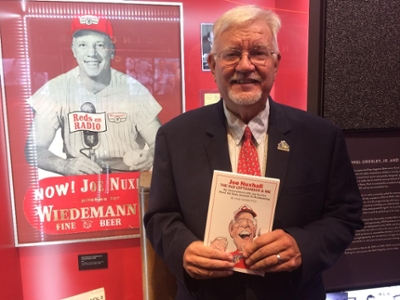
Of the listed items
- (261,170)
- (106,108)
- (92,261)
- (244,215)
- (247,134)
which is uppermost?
(106,108)

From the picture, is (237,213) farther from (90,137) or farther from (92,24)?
(92,24)

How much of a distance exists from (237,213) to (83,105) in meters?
1.07

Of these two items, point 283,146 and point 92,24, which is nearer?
point 283,146

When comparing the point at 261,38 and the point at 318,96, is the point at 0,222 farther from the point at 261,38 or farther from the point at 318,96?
the point at 318,96

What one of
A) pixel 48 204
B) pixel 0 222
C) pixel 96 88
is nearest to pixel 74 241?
pixel 48 204

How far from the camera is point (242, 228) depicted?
1.10 m

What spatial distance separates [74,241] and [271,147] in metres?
1.24

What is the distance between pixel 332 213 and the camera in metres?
1.25

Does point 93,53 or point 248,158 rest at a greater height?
point 93,53

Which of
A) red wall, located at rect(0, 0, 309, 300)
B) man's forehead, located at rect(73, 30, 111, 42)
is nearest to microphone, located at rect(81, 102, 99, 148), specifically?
man's forehead, located at rect(73, 30, 111, 42)

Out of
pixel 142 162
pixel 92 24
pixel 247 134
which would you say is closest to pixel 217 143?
pixel 247 134

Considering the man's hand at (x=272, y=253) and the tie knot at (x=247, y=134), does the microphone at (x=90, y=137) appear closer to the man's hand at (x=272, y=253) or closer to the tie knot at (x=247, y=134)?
the tie knot at (x=247, y=134)

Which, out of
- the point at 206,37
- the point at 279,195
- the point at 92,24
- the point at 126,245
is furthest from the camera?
the point at 126,245

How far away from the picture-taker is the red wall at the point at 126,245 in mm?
1844
